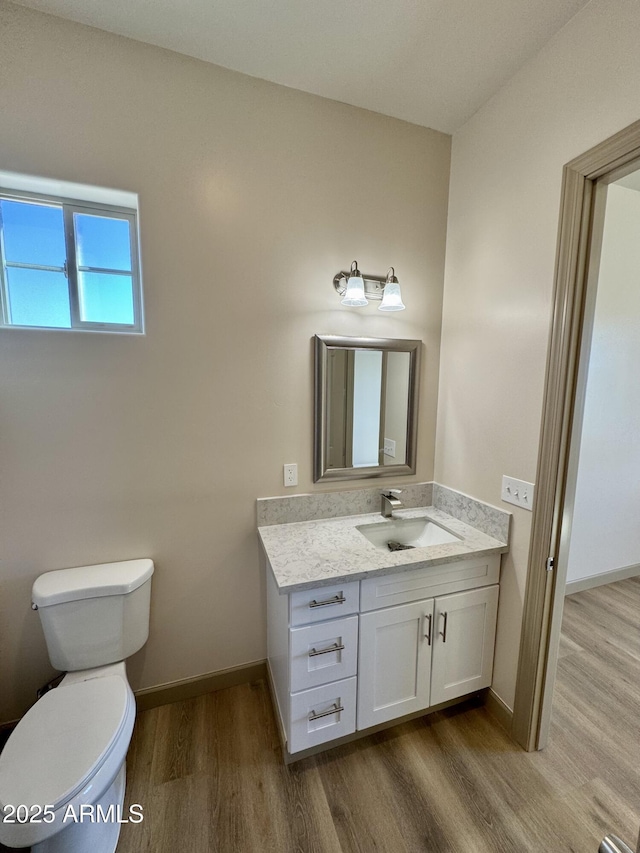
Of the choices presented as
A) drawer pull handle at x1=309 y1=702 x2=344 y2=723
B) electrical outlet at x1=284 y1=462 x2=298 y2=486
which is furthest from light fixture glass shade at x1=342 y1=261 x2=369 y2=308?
drawer pull handle at x1=309 y1=702 x2=344 y2=723

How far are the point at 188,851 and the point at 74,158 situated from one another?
8.25ft

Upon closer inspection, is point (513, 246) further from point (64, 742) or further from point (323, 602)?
point (64, 742)

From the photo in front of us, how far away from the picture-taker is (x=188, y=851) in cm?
115

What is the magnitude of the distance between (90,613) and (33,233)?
1.58 metres

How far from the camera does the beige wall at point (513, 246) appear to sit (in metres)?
1.17

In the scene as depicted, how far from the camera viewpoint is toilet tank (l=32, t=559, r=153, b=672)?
4.37 feet

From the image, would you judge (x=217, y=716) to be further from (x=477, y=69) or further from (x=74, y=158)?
(x=477, y=69)

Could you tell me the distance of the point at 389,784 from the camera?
1367 millimetres

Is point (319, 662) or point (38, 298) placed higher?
point (38, 298)


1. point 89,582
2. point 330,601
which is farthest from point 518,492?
point 89,582

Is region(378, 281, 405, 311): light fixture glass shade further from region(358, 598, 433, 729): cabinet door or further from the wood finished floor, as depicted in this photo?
the wood finished floor

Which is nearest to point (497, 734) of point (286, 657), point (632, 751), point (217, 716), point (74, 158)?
point (632, 751)

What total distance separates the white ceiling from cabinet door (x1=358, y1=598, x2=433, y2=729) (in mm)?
2232

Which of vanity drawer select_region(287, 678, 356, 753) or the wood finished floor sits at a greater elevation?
vanity drawer select_region(287, 678, 356, 753)
